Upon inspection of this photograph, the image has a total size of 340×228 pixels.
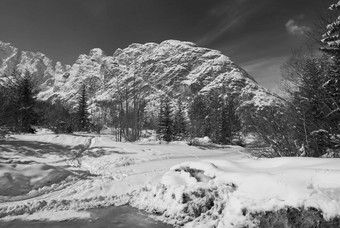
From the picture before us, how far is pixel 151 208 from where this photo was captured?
9.02 metres

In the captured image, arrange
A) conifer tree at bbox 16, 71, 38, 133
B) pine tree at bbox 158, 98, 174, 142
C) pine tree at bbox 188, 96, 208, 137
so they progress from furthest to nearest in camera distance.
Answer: pine tree at bbox 158, 98, 174, 142 → pine tree at bbox 188, 96, 208, 137 → conifer tree at bbox 16, 71, 38, 133

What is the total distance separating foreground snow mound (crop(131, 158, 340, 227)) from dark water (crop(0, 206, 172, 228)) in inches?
21.9

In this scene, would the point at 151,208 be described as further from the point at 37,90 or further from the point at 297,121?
the point at 37,90

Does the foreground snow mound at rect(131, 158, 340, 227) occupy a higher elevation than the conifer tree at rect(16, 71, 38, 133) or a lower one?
lower

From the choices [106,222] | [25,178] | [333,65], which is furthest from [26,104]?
[333,65]

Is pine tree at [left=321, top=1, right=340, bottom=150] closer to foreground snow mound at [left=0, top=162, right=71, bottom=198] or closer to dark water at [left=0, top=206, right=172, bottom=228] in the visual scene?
dark water at [left=0, top=206, right=172, bottom=228]

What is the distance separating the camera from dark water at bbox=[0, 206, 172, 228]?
742 centimetres

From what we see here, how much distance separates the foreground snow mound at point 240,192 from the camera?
5980mm

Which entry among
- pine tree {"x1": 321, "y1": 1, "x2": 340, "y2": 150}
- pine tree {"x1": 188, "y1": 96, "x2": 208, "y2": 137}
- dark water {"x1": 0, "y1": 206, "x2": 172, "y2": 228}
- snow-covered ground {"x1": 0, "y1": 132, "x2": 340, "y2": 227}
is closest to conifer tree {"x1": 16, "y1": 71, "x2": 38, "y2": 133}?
snow-covered ground {"x1": 0, "y1": 132, "x2": 340, "y2": 227}

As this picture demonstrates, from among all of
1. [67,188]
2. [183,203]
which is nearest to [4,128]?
[67,188]

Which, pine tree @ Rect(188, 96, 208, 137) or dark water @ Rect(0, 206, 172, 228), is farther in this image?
pine tree @ Rect(188, 96, 208, 137)

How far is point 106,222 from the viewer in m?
7.86

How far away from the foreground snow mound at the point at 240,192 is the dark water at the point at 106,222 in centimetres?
56

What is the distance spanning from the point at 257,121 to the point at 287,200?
27.5ft
